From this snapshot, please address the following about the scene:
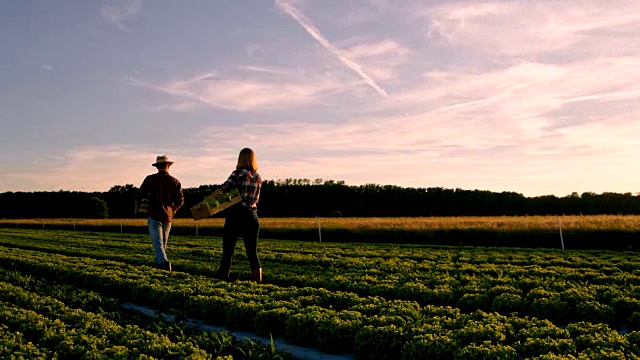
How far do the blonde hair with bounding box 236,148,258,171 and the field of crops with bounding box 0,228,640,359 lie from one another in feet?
7.58

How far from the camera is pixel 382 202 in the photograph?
87.6 meters

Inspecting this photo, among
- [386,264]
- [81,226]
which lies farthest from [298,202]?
[386,264]

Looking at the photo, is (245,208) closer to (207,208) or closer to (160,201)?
(207,208)

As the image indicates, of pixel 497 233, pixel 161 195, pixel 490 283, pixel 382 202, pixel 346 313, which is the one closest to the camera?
pixel 346 313

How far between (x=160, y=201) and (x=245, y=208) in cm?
315

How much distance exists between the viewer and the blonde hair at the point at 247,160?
1195 cm

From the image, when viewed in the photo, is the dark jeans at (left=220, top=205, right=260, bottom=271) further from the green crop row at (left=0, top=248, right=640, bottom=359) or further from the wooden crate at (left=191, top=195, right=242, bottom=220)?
the green crop row at (left=0, top=248, right=640, bottom=359)

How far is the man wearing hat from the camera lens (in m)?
14.0

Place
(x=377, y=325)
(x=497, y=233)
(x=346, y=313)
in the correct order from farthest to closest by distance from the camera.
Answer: (x=497, y=233) → (x=346, y=313) → (x=377, y=325)

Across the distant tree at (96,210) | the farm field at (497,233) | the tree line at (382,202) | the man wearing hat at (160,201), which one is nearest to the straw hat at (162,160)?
the man wearing hat at (160,201)

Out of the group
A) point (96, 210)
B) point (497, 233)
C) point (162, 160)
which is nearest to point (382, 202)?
point (96, 210)

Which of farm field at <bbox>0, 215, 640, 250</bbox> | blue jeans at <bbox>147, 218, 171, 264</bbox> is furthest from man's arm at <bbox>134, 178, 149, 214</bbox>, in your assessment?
farm field at <bbox>0, 215, 640, 250</bbox>

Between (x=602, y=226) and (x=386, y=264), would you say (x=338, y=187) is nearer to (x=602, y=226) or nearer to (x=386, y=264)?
(x=602, y=226)

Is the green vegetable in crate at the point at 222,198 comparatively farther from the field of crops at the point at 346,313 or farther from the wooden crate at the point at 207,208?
the field of crops at the point at 346,313
